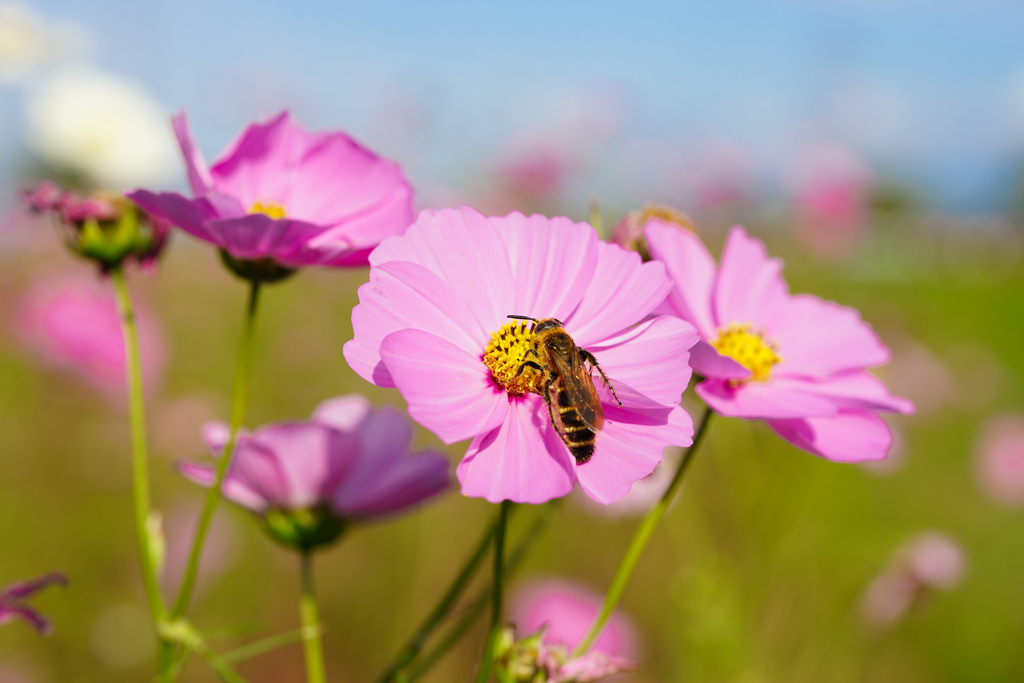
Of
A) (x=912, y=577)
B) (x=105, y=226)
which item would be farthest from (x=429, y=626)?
(x=912, y=577)

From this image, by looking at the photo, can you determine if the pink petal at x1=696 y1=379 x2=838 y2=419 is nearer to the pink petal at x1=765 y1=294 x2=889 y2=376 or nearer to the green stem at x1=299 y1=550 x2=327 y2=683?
the pink petal at x1=765 y1=294 x2=889 y2=376

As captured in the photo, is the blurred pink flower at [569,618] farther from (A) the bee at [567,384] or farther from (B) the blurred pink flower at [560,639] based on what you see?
(A) the bee at [567,384]

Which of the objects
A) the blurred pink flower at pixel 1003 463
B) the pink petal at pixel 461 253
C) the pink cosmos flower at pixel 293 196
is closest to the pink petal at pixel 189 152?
the pink cosmos flower at pixel 293 196


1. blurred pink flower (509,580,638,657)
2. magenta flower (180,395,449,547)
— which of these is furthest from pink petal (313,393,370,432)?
blurred pink flower (509,580,638,657)

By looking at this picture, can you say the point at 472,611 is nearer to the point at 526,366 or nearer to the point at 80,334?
the point at 526,366

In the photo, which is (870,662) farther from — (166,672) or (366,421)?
(166,672)
